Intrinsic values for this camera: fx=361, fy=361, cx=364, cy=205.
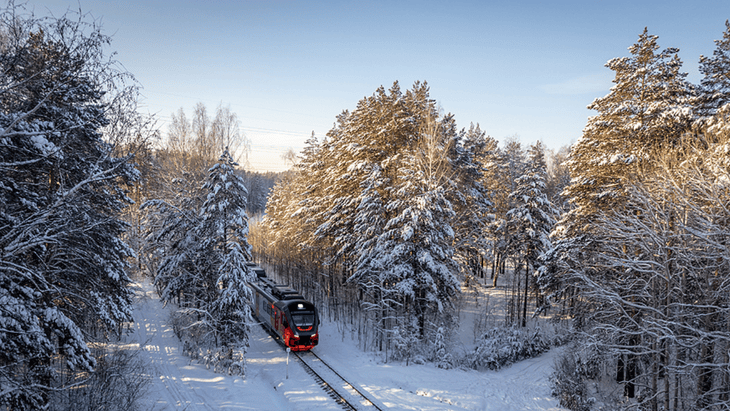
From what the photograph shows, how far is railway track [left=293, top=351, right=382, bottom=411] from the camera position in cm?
1245

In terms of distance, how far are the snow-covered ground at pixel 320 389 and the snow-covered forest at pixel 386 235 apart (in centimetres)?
89

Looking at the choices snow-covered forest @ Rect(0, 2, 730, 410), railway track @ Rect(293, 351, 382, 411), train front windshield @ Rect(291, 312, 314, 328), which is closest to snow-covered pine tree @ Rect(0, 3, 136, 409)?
snow-covered forest @ Rect(0, 2, 730, 410)

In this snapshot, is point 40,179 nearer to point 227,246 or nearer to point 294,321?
point 227,246

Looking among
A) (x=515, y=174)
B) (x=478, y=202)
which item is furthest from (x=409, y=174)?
(x=515, y=174)

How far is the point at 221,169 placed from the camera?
1602cm

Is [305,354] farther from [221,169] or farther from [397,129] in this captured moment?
[397,129]

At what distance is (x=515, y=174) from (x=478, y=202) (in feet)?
73.1

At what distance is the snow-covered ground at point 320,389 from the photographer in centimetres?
1271

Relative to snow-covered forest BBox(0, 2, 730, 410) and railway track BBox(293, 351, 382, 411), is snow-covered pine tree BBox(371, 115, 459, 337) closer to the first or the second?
snow-covered forest BBox(0, 2, 730, 410)

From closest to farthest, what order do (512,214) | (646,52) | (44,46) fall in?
(44,46)
(646,52)
(512,214)

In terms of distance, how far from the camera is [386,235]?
59.7ft

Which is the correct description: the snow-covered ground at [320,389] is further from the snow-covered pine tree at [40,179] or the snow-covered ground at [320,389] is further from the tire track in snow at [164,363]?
the snow-covered pine tree at [40,179]

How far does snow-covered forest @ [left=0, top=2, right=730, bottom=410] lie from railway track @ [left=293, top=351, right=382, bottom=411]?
293cm

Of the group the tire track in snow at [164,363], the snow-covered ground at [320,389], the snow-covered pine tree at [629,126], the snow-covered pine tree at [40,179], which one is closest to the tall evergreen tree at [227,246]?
the snow-covered ground at [320,389]
